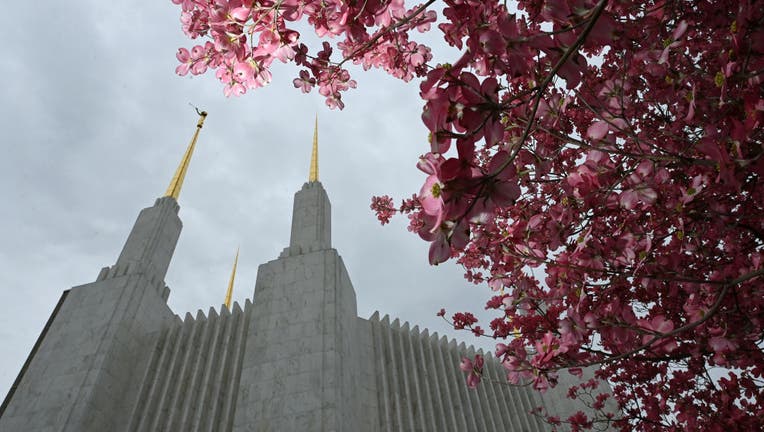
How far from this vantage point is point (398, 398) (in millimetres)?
9742

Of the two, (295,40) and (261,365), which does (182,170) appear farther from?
(295,40)

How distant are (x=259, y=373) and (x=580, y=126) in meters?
7.17

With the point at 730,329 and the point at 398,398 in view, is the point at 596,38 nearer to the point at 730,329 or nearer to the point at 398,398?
the point at 730,329

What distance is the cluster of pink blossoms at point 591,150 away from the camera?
1424mm

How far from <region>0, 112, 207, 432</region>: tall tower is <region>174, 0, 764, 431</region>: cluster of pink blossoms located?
9327 millimetres

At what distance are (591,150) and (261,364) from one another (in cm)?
758

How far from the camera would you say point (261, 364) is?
828cm

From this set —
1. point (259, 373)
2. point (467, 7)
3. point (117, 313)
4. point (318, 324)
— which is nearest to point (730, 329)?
point (467, 7)

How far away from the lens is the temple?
804 cm

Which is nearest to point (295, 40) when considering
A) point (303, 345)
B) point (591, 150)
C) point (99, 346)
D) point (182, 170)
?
point (591, 150)

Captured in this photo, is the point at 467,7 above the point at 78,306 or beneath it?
beneath

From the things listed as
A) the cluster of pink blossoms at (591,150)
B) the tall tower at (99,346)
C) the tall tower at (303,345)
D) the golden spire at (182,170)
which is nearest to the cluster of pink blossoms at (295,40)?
the cluster of pink blossoms at (591,150)

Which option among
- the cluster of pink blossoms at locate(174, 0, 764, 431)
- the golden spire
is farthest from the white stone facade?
the cluster of pink blossoms at locate(174, 0, 764, 431)

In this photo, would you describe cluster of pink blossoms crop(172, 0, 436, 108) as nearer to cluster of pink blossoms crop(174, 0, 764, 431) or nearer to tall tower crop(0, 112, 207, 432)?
cluster of pink blossoms crop(174, 0, 764, 431)
